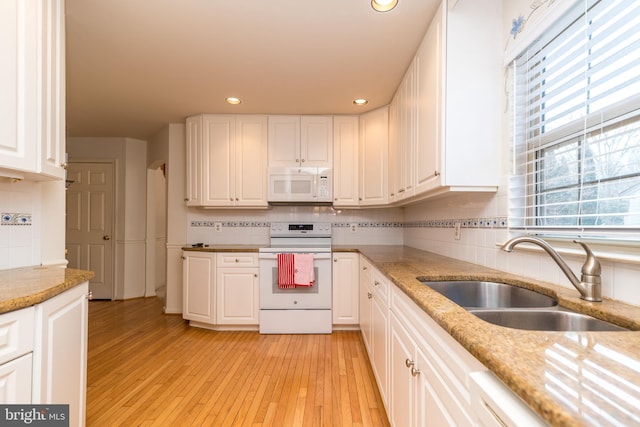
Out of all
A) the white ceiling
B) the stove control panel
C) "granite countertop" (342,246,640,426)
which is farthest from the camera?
the stove control panel

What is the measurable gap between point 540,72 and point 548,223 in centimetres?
70

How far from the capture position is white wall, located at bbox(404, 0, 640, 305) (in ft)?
3.22

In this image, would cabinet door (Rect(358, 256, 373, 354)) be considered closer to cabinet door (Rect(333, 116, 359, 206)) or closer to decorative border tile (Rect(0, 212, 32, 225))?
cabinet door (Rect(333, 116, 359, 206))

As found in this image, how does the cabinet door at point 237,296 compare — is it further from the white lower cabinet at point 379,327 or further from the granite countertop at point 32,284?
the granite countertop at point 32,284

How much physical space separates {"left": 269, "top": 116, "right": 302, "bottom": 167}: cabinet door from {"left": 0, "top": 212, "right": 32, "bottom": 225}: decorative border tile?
81.5 inches

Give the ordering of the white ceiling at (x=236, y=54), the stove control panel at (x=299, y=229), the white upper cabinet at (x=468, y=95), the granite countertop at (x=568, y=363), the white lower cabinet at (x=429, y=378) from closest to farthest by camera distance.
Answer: the granite countertop at (x=568, y=363) → the white lower cabinet at (x=429, y=378) → the white upper cabinet at (x=468, y=95) → the white ceiling at (x=236, y=54) → the stove control panel at (x=299, y=229)

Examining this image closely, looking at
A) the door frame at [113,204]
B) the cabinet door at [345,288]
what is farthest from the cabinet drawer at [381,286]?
the door frame at [113,204]

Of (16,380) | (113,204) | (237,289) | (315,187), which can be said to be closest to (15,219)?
(16,380)

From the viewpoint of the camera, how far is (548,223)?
54.1 inches

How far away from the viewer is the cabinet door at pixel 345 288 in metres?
3.04

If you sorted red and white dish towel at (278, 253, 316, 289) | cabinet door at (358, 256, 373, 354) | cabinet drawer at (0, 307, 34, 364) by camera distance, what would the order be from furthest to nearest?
1. red and white dish towel at (278, 253, 316, 289)
2. cabinet door at (358, 256, 373, 354)
3. cabinet drawer at (0, 307, 34, 364)

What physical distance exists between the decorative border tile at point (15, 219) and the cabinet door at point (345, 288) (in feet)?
7.47

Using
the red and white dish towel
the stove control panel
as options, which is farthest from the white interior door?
the red and white dish towel

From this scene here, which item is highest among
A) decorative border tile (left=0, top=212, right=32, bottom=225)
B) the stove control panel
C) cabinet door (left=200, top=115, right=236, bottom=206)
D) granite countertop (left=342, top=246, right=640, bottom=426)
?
cabinet door (left=200, top=115, right=236, bottom=206)
